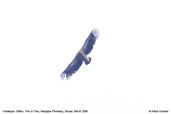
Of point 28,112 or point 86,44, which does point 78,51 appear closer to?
point 86,44

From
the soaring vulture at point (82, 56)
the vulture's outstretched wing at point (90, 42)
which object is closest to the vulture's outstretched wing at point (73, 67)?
the soaring vulture at point (82, 56)

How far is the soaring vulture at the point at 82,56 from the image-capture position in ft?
96.8

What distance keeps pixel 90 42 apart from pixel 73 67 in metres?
2.22

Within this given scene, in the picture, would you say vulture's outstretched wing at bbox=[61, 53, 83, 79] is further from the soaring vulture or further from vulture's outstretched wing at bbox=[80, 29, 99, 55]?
vulture's outstretched wing at bbox=[80, 29, 99, 55]

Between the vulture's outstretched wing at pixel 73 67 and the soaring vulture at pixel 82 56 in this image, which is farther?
the vulture's outstretched wing at pixel 73 67

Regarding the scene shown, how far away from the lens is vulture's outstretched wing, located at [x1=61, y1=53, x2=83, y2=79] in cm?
3067

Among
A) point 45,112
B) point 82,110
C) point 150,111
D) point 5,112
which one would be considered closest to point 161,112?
point 150,111

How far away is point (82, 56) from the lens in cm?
3009

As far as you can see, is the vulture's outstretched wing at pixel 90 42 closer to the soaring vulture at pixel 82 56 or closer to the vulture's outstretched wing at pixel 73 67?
the soaring vulture at pixel 82 56

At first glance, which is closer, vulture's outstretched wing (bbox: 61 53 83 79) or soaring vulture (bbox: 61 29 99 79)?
soaring vulture (bbox: 61 29 99 79)

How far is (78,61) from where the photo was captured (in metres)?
30.8

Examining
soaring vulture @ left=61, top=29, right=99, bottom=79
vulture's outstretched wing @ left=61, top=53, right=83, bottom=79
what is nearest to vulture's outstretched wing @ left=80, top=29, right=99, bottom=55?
soaring vulture @ left=61, top=29, right=99, bottom=79

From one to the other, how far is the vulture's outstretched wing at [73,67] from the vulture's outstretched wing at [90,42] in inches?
27.4

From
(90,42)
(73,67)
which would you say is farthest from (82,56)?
(73,67)
